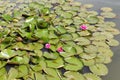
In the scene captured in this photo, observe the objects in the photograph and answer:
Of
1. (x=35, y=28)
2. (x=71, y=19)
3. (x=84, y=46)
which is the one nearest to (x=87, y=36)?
(x=84, y=46)

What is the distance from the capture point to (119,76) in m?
1.62

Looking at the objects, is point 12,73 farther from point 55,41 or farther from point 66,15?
point 66,15

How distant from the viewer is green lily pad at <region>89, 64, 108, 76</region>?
5.24 feet

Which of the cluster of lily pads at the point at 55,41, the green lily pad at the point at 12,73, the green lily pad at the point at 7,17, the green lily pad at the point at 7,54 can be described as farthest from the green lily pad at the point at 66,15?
the green lily pad at the point at 12,73

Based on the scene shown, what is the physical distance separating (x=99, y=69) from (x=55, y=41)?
447mm

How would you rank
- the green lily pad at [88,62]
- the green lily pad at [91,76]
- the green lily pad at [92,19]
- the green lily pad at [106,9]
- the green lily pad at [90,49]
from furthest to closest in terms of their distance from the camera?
1. the green lily pad at [106,9]
2. the green lily pad at [92,19]
3. the green lily pad at [90,49]
4. the green lily pad at [88,62]
5. the green lily pad at [91,76]

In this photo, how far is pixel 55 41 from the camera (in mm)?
1875

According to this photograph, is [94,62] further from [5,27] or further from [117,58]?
[5,27]

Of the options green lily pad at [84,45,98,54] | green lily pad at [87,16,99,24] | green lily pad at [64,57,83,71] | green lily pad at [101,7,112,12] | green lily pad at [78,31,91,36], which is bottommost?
green lily pad at [64,57,83,71]

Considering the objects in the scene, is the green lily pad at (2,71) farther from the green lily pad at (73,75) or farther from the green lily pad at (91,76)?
the green lily pad at (91,76)

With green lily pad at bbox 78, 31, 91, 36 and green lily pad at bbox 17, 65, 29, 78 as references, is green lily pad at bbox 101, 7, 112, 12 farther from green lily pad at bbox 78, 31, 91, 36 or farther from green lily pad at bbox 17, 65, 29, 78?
green lily pad at bbox 17, 65, 29, 78

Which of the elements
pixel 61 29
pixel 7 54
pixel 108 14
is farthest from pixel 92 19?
pixel 7 54

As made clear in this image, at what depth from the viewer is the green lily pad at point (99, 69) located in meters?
1.60

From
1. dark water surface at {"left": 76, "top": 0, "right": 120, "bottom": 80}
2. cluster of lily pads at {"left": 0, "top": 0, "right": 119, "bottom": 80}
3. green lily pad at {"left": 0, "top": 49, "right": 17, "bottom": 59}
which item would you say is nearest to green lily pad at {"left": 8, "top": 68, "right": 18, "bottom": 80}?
cluster of lily pads at {"left": 0, "top": 0, "right": 119, "bottom": 80}
